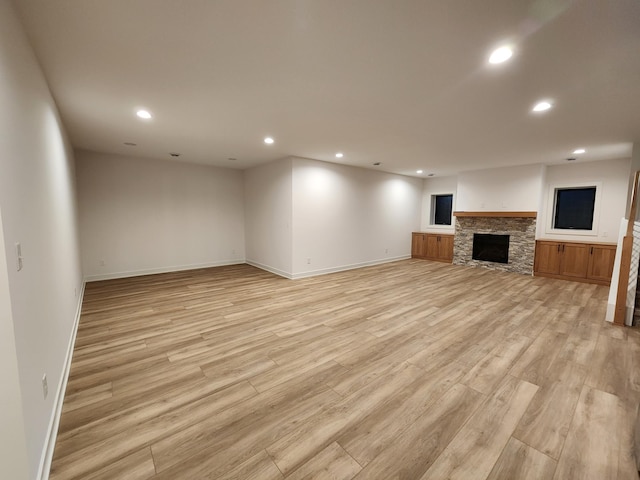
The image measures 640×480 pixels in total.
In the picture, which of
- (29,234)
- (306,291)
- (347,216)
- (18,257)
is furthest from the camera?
(347,216)

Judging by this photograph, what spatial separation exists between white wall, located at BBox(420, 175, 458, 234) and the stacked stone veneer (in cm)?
69

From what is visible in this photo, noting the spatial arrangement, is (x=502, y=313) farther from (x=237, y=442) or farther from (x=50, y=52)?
(x=50, y=52)

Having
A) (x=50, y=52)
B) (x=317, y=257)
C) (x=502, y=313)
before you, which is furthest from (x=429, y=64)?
(x=317, y=257)

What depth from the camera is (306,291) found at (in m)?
4.83

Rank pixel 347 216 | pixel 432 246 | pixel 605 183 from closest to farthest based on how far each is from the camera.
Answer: pixel 605 183 → pixel 347 216 → pixel 432 246

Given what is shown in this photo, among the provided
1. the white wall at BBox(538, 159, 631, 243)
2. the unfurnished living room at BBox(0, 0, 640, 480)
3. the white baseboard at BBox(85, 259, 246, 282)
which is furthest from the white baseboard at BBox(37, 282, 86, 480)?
the white wall at BBox(538, 159, 631, 243)

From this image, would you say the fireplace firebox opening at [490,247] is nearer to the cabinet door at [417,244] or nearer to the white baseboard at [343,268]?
the cabinet door at [417,244]

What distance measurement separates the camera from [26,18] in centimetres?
167

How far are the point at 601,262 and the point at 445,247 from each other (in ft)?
10.4

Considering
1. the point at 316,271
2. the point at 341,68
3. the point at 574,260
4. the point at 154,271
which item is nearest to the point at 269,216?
the point at 316,271

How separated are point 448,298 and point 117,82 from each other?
511 cm

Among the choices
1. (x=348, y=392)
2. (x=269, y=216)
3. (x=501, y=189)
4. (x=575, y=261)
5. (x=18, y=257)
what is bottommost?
(x=348, y=392)

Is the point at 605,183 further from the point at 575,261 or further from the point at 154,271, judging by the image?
the point at 154,271

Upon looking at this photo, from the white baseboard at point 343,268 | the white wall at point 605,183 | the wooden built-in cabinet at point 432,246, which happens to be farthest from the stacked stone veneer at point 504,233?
the white baseboard at point 343,268
